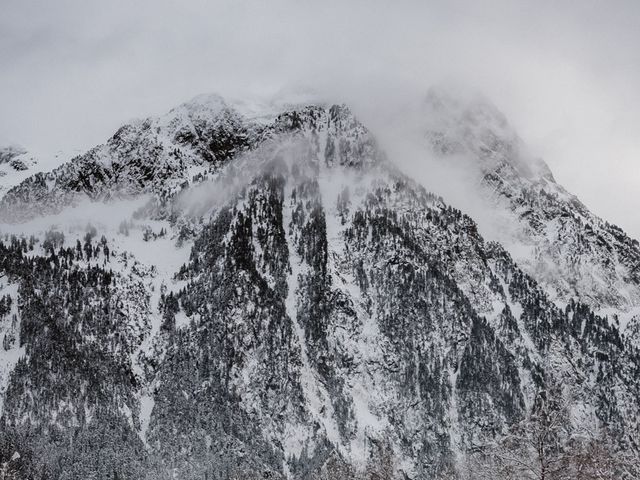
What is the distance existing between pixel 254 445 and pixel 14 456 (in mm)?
62342

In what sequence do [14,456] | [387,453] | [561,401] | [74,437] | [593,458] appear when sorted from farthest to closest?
1. [74,437]
2. [14,456]
3. [387,453]
4. [561,401]
5. [593,458]

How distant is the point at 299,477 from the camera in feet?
630

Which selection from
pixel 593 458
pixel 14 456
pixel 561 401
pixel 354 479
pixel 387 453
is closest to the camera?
pixel 593 458

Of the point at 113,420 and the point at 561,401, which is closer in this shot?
the point at 561,401

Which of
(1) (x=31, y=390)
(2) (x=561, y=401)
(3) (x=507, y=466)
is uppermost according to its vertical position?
(1) (x=31, y=390)

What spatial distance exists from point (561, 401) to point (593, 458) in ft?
8.97

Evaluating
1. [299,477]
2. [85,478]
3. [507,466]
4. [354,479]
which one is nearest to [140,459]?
[85,478]

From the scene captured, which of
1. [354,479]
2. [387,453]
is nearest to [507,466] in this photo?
[387,453]

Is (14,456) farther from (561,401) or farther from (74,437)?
(561,401)

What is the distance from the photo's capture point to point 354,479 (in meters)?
113

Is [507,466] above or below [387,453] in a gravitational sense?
below

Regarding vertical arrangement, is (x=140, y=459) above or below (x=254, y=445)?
below

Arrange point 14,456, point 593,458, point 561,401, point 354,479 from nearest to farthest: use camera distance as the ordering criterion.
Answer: point 593,458 → point 561,401 → point 354,479 → point 14,456

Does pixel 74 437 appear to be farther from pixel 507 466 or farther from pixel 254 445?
pixel 507 466
